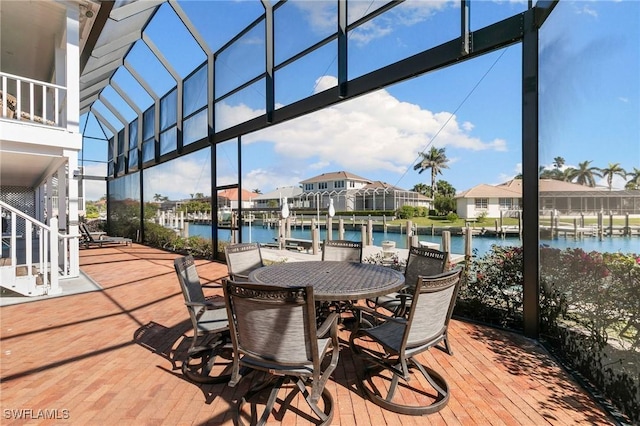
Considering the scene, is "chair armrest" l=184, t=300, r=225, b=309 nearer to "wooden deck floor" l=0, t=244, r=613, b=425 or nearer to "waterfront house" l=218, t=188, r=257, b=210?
"wooden deck floor" l=0, t=244, r=613, b=425

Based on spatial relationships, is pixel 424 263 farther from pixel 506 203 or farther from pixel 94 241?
pixel 94 241

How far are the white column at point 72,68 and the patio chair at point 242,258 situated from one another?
4.00 meters

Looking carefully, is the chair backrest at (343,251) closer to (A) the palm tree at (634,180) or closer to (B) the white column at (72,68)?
(A) the palm tree at (634,180)

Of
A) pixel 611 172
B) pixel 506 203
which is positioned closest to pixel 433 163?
pixel 506 203

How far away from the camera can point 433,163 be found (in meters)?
4.79

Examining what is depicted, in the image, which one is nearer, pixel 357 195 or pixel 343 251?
pixel 343 251

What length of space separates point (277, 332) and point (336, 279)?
105 centimetres

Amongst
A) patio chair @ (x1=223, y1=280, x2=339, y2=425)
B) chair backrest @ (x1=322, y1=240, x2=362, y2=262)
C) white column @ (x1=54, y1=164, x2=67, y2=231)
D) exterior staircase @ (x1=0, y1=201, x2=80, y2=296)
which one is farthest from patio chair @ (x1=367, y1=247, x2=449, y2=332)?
white column @ (x1=54, y1=164, x2=67, y2=231)

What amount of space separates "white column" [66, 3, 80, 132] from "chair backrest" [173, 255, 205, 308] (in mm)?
4529

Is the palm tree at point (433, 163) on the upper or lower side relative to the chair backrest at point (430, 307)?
upper

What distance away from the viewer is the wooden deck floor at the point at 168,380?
2090 mm

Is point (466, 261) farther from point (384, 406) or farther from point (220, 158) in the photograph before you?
point (220, 158)

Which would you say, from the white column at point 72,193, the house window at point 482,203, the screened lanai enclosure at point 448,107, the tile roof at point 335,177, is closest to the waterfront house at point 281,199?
the screened lanai enclosure at point 448,107

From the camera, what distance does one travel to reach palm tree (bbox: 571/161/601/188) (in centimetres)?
269
